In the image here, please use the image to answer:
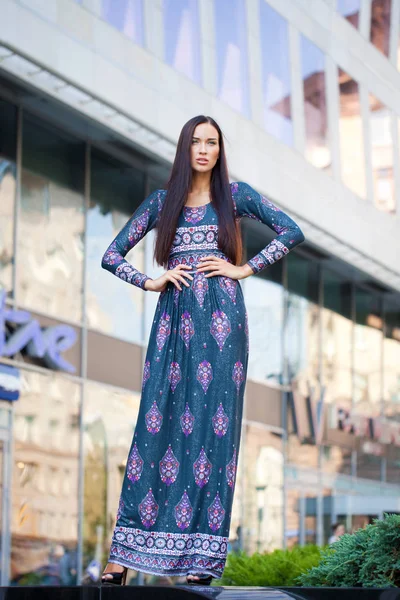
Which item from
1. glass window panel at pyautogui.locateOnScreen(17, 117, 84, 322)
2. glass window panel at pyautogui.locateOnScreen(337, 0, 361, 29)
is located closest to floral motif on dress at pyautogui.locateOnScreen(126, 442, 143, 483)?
glass window panel at pyautogui.locateOnScreen(17, 117, 84, 322)

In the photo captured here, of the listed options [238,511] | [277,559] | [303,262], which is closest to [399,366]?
[303,262]

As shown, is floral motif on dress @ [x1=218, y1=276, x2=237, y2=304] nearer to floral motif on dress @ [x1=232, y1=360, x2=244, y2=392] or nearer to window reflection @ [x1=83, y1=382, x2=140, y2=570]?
floral motif on dress @ [x1=232, y1=360, x2=244, y2=392]

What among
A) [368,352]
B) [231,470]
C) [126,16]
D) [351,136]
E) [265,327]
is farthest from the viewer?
[368,352]

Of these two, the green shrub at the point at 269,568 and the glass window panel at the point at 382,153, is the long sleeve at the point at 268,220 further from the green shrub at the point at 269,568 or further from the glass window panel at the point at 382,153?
the glass window panel at the point at 382,153

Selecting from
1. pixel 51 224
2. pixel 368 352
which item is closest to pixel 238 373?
pixel 51 224

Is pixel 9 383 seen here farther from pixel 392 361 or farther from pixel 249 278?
pixel 392 361

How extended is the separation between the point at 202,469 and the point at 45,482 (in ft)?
34.8

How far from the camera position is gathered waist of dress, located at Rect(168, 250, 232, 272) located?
497 cm

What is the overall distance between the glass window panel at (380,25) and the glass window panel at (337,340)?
5389mm

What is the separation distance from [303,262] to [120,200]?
7.01 m

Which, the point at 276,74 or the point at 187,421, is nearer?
the point at 187,421

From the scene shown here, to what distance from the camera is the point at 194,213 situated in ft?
16.5

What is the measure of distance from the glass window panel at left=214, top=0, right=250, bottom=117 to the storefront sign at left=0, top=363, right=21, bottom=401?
5.93 metres

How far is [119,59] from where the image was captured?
15.1 m
